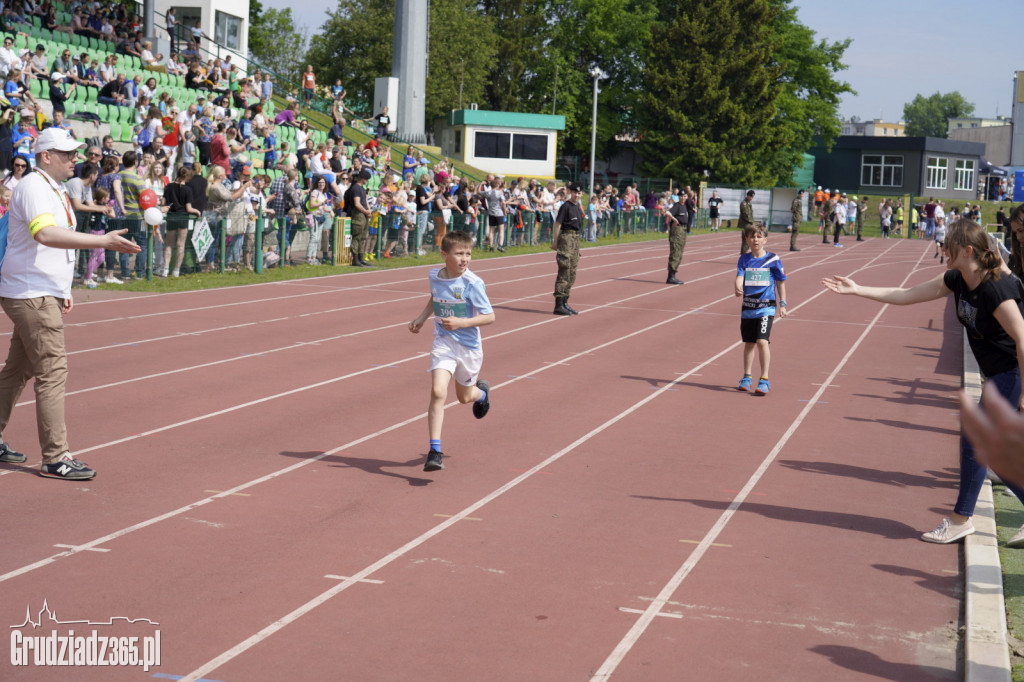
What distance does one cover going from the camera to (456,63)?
74.3 metres

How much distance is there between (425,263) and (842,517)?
20417 mm

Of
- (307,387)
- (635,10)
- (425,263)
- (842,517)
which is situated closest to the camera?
(842,517)

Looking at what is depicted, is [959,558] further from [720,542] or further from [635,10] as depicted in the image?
[635,10]

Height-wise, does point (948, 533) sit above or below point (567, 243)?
below

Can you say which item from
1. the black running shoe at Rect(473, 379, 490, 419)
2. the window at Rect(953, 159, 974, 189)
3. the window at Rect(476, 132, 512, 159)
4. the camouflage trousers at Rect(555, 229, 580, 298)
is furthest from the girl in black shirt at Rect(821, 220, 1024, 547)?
the window at Rect(953, 159, 974, 189)

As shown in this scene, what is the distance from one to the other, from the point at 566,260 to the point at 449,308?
10412mm

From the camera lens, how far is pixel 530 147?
65000 mm

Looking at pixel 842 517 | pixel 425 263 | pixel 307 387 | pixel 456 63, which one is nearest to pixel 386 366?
pixel 307 387

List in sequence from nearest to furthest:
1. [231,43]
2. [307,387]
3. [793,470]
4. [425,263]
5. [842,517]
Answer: [842,517] < [793,470] < [307,387] < [425,263] < [231,43]

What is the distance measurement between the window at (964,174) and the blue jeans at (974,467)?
92.9m

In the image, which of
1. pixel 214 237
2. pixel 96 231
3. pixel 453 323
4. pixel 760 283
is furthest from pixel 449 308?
pixel 214 237

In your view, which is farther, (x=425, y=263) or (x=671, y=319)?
(x=425, y=263)

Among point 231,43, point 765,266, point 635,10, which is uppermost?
point 635,10

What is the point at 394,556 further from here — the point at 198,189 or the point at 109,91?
the point at 109,91
